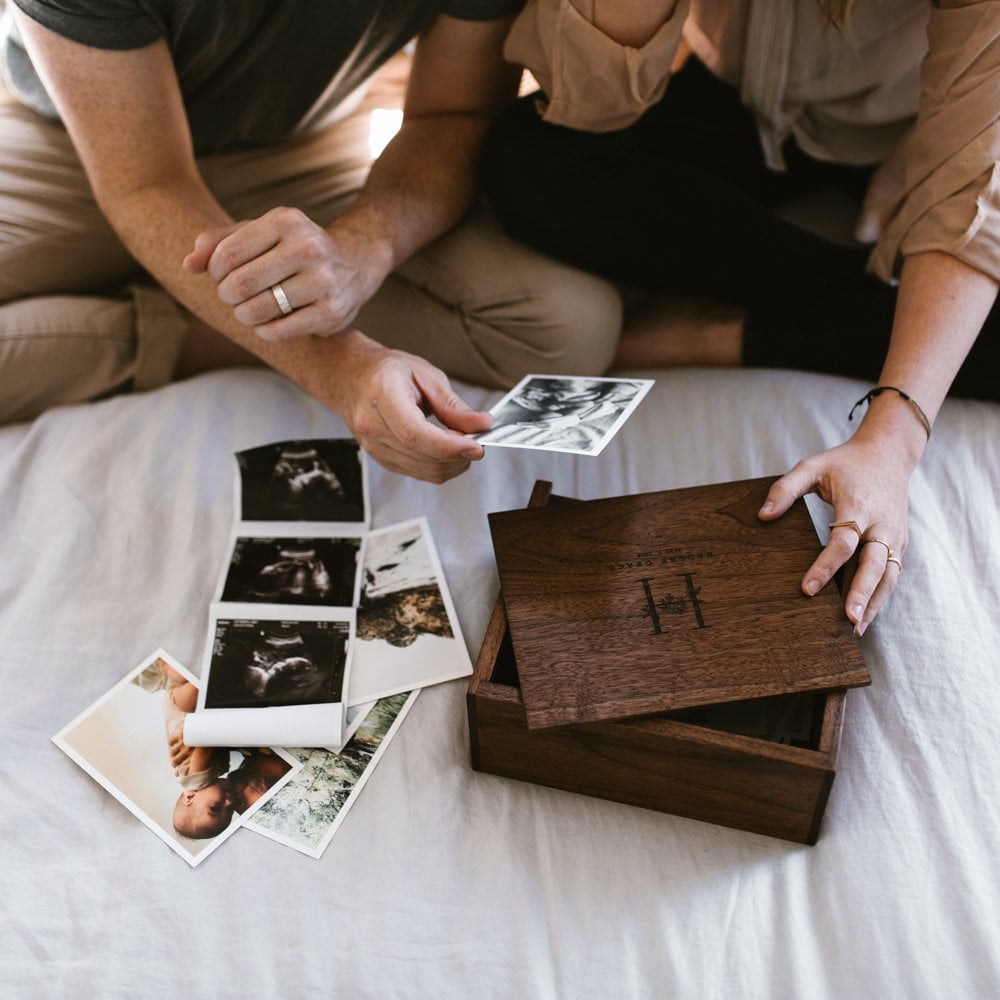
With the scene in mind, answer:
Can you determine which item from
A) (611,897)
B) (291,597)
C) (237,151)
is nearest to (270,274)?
(291,597)

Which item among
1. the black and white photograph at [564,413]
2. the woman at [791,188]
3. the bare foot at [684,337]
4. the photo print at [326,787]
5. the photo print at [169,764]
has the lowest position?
the photo print at [169,764]

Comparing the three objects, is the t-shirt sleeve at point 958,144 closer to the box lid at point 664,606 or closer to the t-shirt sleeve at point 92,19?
the box lid at point 664,606

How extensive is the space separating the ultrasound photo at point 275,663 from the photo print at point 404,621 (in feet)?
0.08

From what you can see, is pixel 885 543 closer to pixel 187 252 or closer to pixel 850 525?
pixel 850 525

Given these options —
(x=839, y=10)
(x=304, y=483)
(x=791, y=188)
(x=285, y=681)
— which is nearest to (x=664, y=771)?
(x=285, y=681)

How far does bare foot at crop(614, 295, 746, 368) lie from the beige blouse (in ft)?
0.68

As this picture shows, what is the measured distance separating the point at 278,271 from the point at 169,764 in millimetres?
504

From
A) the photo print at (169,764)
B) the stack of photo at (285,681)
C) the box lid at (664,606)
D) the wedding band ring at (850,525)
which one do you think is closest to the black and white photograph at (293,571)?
the stack of photo at (285,681)

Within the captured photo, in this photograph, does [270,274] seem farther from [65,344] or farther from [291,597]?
[65,344]

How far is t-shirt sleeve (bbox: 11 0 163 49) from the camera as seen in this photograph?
3.18 feet

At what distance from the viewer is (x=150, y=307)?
1296 millimetres

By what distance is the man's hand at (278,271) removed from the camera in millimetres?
898

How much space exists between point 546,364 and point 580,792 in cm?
63

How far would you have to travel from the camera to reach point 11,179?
1.27m
